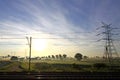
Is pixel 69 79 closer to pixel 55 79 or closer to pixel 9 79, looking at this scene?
pixel 55 79

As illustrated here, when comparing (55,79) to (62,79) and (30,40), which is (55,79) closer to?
(62,79)

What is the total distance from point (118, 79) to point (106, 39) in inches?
1285

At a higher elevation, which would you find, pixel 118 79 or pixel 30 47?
pixel 30 47

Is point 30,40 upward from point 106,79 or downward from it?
upward

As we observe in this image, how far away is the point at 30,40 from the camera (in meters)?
53.6

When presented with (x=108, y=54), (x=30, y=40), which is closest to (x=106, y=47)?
(x=108, y=54)

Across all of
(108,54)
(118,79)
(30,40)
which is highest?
(30,40)

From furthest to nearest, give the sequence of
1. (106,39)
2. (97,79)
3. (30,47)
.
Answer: (106,39) < (30,47) < (97,79)

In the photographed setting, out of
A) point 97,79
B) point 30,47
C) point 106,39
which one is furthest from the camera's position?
point 106,39

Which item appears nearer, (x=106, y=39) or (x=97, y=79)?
(x=97, y=79)

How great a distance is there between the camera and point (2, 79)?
26266 mm

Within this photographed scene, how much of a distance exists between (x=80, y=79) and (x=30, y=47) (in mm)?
28833

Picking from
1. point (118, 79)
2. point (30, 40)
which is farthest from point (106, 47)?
point (118, 79)

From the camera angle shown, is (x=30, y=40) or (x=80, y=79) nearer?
(x=80, y=79)
